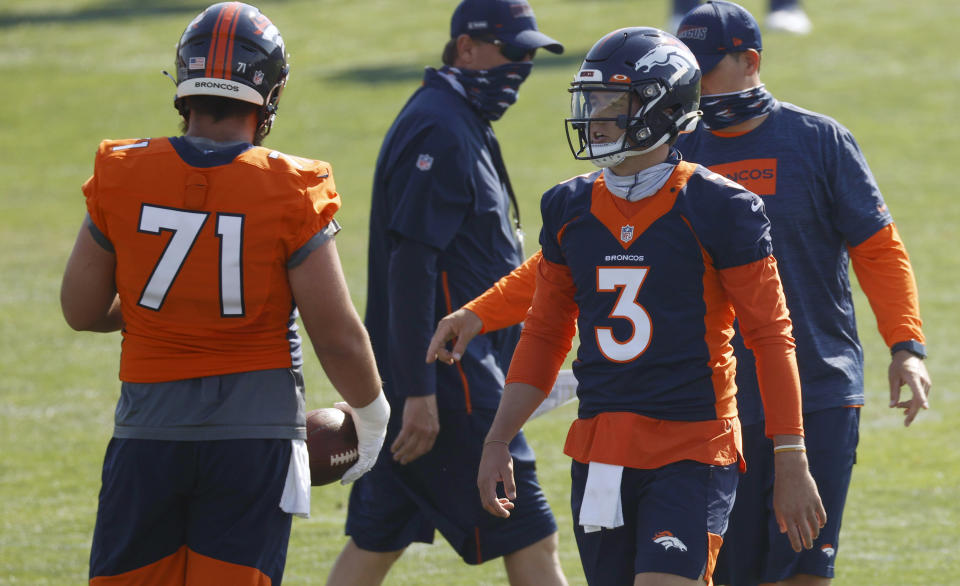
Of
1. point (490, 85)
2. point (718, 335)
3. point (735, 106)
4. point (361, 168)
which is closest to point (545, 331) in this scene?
point (718, 335)

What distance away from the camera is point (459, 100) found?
511 cm

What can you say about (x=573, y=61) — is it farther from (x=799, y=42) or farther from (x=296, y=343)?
(x=296, y=343)

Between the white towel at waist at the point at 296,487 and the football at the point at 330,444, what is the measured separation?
0.40 meters

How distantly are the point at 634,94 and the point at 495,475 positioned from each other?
108 cm

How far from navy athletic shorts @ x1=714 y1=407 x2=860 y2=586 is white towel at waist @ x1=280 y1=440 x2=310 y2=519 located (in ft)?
5.03

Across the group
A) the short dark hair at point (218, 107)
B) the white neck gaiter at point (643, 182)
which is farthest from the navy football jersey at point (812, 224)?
the short dark hair at point (218, 107)

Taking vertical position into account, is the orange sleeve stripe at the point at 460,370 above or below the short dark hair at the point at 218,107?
below

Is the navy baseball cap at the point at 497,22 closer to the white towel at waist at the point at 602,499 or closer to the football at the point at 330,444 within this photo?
the football at the point at 330,444

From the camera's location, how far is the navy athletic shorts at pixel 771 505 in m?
4.36

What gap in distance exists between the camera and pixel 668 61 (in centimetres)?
371

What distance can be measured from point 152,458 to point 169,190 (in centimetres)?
68

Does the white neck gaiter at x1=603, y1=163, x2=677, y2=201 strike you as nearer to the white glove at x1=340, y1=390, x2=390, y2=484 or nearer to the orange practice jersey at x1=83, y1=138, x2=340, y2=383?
the orange practice jersey at x1=83, y1=138, x2=340, y2=383

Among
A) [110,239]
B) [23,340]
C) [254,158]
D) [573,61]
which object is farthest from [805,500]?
[573,61]

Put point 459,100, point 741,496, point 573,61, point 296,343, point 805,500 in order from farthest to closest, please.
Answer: point 573,61, point 459,100, point 741,496, point 296,343, point 805,500
